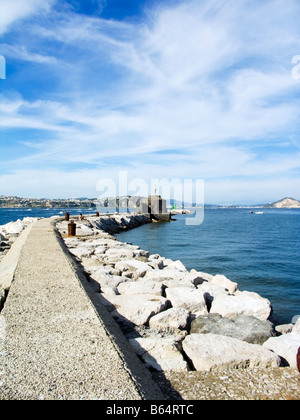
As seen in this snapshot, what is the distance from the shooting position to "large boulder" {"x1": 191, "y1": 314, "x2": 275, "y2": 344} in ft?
13.2

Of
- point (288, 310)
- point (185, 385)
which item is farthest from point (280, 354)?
point (288, 310)

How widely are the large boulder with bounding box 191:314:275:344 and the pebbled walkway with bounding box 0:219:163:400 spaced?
1353mm

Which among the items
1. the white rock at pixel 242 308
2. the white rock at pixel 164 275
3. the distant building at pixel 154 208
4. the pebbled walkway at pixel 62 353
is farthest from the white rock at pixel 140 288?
the distant building at pixel 154 208

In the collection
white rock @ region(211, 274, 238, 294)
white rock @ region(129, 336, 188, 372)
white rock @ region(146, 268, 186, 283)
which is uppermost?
white rock @ region(129, 336, 188, 372)

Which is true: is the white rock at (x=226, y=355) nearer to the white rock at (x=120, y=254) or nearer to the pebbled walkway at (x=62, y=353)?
the pebbled walkway at (x=62, y=353)

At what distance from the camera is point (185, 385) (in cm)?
281

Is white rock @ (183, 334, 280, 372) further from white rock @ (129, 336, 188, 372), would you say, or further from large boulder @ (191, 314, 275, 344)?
large boulder @ (191, 314, 275, 344)

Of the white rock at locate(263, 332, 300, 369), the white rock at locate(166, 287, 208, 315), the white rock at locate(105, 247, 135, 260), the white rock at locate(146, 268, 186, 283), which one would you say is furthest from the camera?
the white rock at locate(105, 247, 135, 260)

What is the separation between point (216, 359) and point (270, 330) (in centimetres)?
139

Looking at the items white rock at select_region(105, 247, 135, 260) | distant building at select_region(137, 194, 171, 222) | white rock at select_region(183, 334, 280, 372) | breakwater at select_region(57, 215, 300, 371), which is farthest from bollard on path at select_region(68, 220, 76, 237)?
distant building at select_region(137, 194, 171, 222)

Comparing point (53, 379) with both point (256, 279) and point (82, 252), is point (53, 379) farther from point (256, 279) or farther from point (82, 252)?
point (256, 279)

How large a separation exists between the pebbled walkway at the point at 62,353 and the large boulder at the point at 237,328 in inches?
53.3

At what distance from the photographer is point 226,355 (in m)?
3.20

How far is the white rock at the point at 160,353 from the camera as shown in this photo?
Answer: 3082 mm
